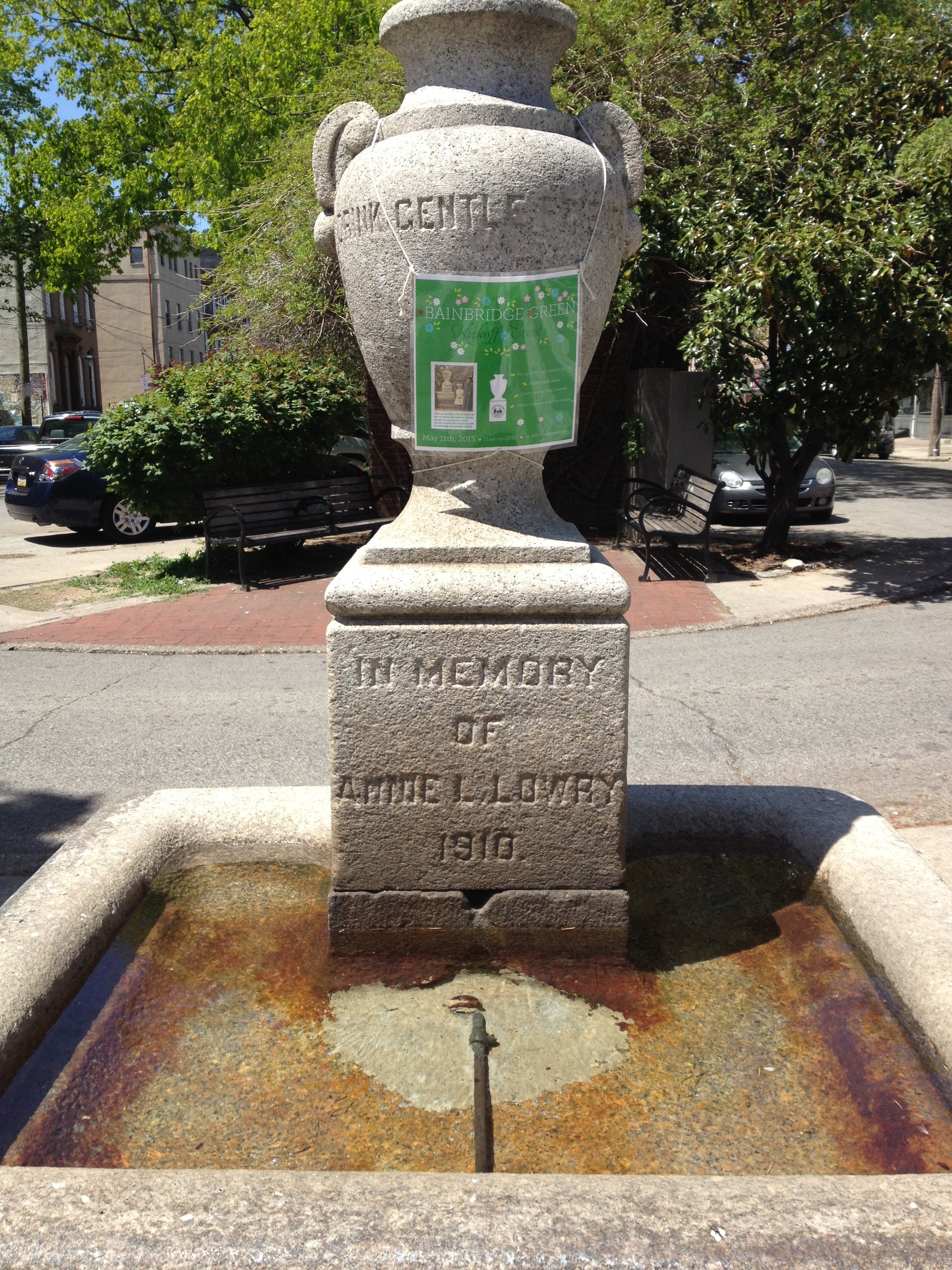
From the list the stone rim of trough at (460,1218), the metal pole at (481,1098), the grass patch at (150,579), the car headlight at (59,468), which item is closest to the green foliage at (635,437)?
the grass patch at (150,579)

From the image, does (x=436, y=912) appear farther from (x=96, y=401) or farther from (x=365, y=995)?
(x=96, y=401)

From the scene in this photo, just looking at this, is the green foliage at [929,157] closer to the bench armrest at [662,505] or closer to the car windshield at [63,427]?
the bench armrest at [662,505]

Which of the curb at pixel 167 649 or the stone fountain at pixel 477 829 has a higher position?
the stone fountain at pixel 477 829

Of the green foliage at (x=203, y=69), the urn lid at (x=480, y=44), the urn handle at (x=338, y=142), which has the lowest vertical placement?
the urn handle at (x=338, y=142)

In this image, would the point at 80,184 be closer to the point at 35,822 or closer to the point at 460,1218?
the point at 35,822

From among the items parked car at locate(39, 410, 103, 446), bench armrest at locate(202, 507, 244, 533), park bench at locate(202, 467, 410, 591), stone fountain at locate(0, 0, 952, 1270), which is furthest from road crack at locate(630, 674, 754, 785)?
parked car at locate(39, 410, 103, 446)

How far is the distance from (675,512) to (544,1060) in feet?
33.1

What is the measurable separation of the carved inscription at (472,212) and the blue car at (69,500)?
12.4 metres

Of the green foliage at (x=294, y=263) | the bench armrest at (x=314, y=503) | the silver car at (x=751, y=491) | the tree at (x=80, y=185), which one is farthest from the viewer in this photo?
the tree at (x=80, y=185)

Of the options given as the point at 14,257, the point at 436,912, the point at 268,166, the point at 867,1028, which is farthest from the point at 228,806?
the point at 14,257

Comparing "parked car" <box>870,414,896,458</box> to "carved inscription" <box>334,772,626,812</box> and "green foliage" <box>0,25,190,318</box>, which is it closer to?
"green foliage" <box>0,25,190,318</box>

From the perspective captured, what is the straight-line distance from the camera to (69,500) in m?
14.6

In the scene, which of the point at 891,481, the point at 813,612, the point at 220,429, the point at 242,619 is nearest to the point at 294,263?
the point at 220,429

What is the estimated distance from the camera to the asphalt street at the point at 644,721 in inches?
214
